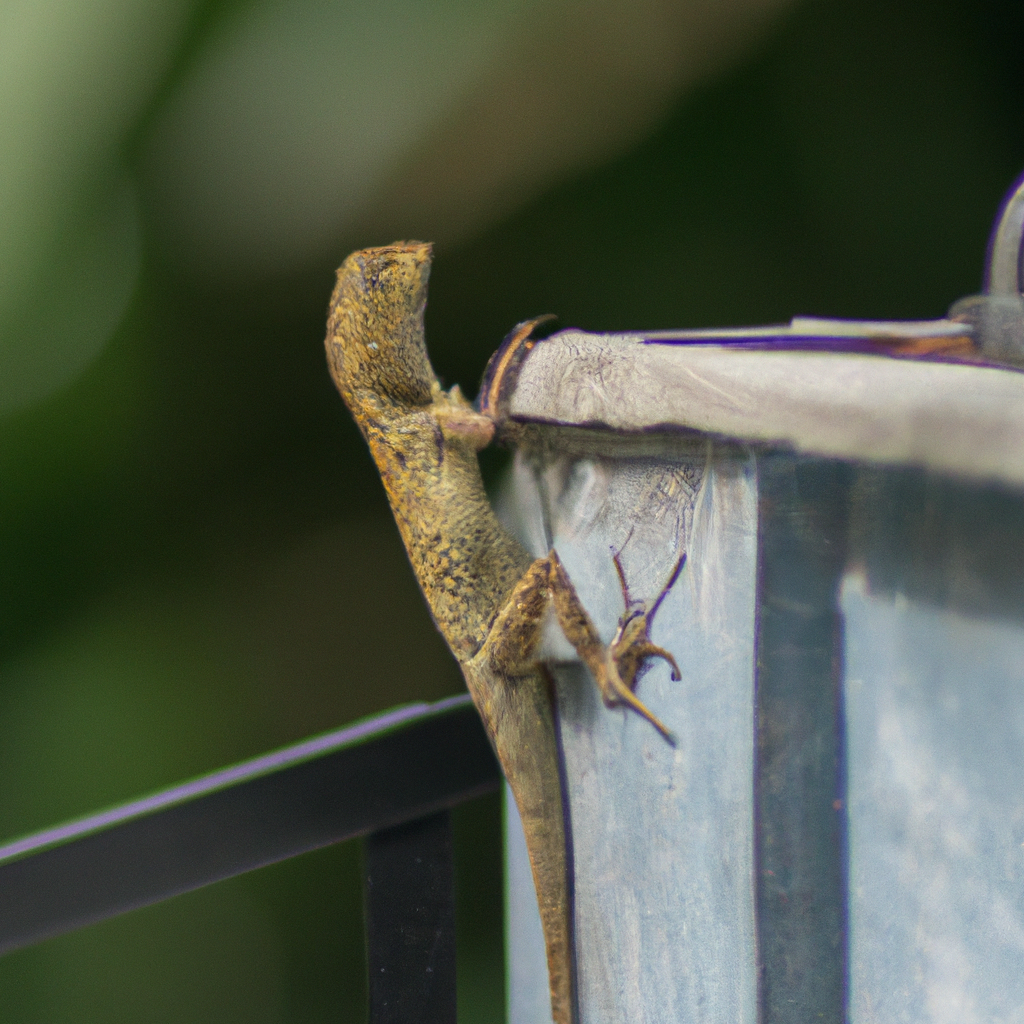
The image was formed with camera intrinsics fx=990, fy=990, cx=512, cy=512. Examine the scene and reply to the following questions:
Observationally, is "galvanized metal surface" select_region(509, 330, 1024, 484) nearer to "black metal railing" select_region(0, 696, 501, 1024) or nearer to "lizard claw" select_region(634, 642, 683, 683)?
"lizard claw" select_region(634, 642, 683, 683)

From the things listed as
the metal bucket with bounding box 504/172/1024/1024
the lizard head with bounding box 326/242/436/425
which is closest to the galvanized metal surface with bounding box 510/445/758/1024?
the metal bucket with bounding box 504/172/1024/1024

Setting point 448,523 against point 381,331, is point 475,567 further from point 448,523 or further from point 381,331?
point 381,331

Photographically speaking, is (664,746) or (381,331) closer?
(664,746)

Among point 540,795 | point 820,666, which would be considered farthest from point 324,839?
point 820,666

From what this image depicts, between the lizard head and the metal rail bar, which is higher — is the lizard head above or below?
above

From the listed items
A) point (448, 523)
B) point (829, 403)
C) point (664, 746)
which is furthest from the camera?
A: point (448, 523)
